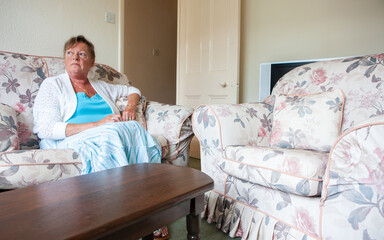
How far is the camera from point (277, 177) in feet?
3.35

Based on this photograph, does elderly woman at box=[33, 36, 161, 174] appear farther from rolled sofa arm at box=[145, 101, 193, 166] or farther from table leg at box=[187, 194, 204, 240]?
table leg at box=[187, 194, 204, 240]

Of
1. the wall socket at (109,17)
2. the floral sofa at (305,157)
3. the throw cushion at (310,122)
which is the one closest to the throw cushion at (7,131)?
the floral sofa at (305,157)

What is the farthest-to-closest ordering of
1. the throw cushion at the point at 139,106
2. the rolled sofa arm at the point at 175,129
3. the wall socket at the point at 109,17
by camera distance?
the wall socket at the point at 109,17 → the throw cushion at the point at 139,106 → the rolled sofa arm at the point at 175,129

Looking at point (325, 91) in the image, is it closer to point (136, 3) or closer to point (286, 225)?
point (286, 225)

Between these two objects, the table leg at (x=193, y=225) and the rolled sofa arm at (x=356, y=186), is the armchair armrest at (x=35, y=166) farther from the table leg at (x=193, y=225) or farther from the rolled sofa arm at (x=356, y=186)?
the rolled sofa arm at (x=356, y=186)

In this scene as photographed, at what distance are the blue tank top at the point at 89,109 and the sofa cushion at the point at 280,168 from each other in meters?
0.83

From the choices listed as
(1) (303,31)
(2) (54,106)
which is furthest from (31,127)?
(1) (303,31)

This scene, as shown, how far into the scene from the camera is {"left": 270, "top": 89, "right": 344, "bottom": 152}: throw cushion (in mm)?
1277

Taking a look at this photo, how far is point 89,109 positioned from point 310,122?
1.22 meters

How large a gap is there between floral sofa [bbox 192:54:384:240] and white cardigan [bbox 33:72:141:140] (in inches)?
27.8

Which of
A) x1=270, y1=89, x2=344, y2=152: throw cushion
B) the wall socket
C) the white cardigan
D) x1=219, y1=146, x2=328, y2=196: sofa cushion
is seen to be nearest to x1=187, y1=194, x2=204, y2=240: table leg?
x1=219, y1=146, x2=328, y2=196: sofa cushion

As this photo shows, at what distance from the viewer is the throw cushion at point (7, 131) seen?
1146 millimetres

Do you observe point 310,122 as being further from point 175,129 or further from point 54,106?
point 54,106

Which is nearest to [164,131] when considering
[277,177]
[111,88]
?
[111,88]
